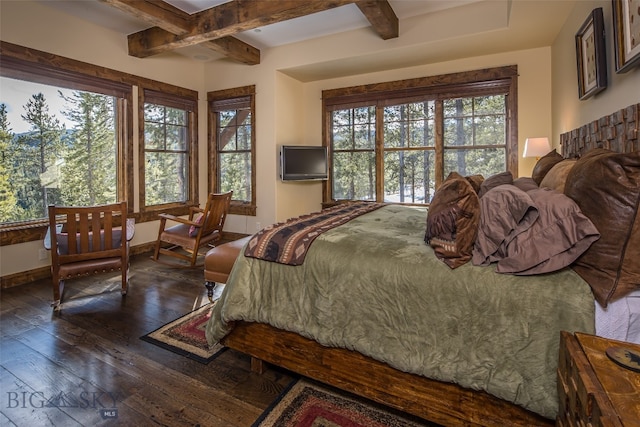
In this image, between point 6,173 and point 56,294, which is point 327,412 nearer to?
point 56,294

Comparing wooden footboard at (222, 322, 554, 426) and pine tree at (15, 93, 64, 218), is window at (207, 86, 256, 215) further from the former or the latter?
wooden footboard at (222, 322, 554, 426)

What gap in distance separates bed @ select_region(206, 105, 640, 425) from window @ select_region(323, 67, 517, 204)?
262 cm

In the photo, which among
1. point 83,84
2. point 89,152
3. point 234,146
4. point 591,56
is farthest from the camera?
point 234,146

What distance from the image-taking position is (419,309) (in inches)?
56.6

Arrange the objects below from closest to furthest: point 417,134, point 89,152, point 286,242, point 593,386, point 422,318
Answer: point 593,386
point 422,318
point 286,242
point 89,152
point 417,134

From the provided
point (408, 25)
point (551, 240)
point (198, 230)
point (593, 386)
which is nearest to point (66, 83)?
point (198, 230)

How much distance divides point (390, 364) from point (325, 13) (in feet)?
12.5

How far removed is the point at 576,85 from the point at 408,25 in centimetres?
191

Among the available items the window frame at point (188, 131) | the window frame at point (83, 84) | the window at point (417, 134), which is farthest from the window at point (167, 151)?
the window at point (417, 134)

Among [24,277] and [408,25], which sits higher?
→ [408,25]

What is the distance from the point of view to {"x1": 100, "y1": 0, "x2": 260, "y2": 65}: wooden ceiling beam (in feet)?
10.7

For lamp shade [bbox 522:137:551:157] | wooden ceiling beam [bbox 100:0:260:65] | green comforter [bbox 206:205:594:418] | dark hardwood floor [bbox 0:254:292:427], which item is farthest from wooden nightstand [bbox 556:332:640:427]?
wooden ceiling beam [bbox 100:0:260:65]

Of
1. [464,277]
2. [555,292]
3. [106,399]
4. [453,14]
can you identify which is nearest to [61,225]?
[106,399]

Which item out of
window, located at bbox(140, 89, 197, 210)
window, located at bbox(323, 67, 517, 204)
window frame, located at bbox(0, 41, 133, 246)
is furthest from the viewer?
window, located at bbox(140, 89, 197, 210)
